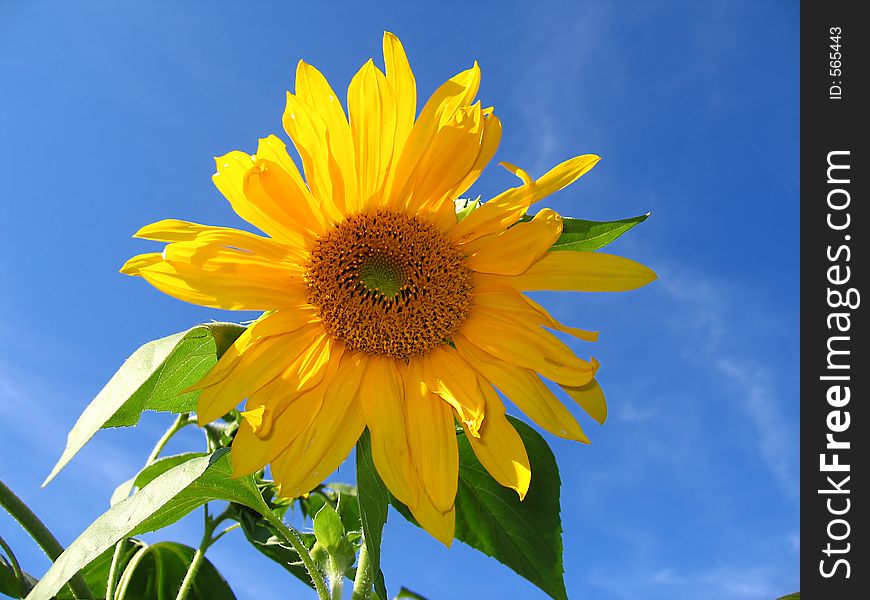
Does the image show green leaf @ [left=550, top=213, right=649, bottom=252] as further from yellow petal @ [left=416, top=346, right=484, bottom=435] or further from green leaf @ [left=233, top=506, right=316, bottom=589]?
green leaf @ [left=233, top=506, right=316, bottom=589]

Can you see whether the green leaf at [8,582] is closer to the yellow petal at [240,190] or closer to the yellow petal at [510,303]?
the yellow petal at [240,190]

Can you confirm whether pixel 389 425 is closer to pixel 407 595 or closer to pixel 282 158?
pixel 282 158

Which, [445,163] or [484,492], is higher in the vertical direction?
[445,163]

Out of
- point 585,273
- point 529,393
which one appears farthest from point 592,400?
point 585,273

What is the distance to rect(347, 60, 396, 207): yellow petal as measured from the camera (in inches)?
50.6

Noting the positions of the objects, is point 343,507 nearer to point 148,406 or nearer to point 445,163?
point 148,406

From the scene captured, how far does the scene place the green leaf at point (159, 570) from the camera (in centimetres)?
201

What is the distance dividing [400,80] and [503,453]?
0.63 metres

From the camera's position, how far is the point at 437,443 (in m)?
1.33

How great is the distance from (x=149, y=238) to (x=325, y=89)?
14.6 inches

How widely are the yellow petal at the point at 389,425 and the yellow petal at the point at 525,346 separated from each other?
6.7 inches

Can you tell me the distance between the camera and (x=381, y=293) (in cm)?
148
